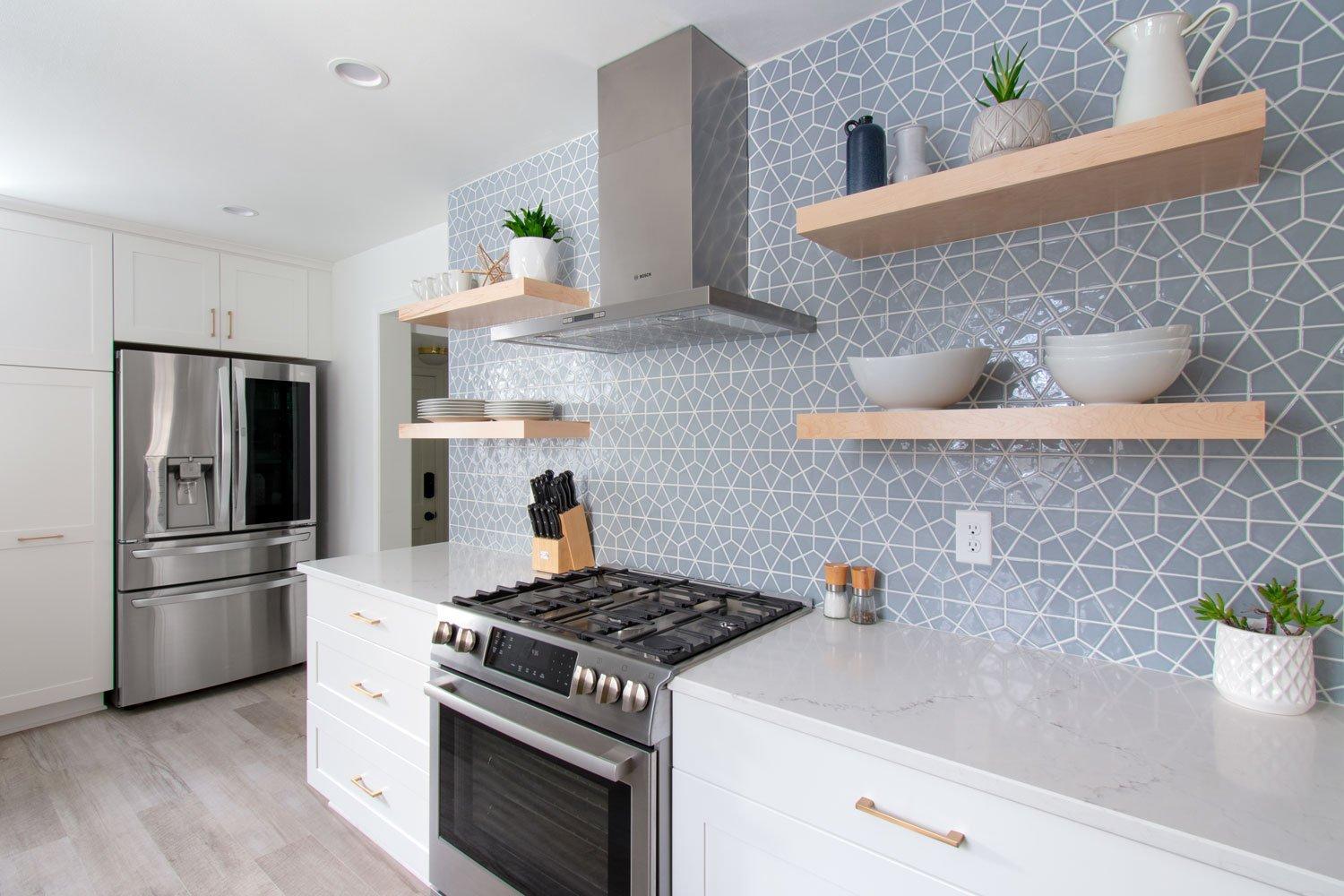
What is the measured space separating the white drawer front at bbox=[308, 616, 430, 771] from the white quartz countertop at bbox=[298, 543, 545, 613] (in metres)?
0.19

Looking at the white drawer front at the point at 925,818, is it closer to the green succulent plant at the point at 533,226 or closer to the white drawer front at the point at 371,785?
the white drawer front at the point at 371,785

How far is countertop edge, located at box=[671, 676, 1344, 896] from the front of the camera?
0.74m

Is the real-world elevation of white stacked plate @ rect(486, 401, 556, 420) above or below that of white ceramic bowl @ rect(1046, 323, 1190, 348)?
below

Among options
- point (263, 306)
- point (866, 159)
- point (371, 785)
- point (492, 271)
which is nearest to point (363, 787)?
point (371, 785)

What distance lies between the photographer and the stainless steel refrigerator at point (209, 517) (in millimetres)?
3330

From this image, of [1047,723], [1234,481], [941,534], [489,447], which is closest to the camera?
[1047,723]

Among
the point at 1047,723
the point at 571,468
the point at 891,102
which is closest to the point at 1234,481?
the point at 1047,723

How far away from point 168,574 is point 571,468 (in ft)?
8.22

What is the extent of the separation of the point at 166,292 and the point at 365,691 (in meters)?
2.71

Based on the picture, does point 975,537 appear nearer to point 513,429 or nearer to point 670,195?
point 670,195

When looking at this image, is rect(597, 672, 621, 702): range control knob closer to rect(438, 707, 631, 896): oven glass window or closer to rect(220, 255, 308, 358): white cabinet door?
rect(438, 707, 631, 896): oven glass window

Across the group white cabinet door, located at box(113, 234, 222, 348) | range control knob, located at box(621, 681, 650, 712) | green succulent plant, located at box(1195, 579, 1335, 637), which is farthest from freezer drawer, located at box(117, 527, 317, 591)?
green succulent plant, located at box(1195, 579, 1335, 637)

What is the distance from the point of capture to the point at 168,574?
344 cm

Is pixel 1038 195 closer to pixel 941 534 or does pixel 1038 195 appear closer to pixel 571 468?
pixel 941 534
